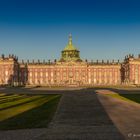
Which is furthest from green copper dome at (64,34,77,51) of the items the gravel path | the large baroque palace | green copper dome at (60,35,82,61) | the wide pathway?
the gravel path

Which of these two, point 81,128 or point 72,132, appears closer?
point 72,132

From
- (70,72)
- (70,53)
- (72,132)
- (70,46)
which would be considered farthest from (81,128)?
(70,46)

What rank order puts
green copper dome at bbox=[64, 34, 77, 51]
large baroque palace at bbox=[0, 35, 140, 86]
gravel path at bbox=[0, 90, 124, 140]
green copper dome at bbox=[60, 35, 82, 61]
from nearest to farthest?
1. gravel path at bbox=[0, 90, 124, 140]
2. large baroque palace at bbox=[0, 35, 140, 86]
3. green copper dome at bbox=[60, 35, 82, 61]
4. green copper dome at bbox=[64, 34, 77, 51]

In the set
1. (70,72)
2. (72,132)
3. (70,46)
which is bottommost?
(72,132)

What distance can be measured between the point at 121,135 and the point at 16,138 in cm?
440

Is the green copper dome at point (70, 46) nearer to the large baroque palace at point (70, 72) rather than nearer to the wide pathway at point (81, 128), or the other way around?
the large baroque palace at point (70, 72)

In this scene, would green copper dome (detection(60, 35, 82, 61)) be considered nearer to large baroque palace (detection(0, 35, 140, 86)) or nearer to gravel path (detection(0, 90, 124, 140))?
large baroque palace (detection(0, 35, 140, 86))

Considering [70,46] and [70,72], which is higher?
[70,46]

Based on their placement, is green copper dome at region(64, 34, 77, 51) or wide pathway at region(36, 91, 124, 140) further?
green copper dome at region(64, 34, 77, 51)

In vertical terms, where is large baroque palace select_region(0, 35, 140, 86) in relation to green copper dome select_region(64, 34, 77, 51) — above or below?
below

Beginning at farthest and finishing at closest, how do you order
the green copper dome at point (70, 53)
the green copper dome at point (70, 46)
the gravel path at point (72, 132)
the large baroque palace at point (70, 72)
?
the green copper dome at point (70, 46), the green copper dome at point (70, 53), the large baroque palace at point (70, 72), the gravel path at point (72, 132)

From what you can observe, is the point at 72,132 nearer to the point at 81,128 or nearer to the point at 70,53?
the point at 81,128

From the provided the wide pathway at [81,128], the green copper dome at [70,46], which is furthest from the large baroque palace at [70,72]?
the wide pathway at [81,128]

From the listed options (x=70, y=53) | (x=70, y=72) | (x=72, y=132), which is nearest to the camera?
(x=72, y=132)
